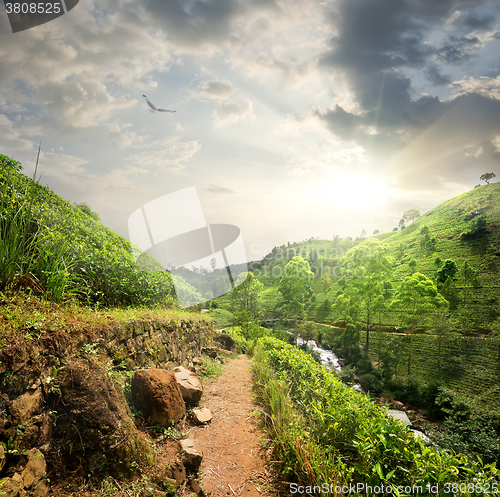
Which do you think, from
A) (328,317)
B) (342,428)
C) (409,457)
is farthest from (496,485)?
(328,317)

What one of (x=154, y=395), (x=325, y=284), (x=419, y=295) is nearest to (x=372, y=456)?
(x=154, y=395)

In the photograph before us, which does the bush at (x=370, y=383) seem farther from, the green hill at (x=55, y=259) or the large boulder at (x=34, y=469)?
the large boulder at (x=34, y=469)

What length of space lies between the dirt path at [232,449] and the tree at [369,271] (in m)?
23.6

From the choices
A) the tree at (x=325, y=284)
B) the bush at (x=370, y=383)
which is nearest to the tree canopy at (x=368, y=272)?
the bush at (x=370, y=383)

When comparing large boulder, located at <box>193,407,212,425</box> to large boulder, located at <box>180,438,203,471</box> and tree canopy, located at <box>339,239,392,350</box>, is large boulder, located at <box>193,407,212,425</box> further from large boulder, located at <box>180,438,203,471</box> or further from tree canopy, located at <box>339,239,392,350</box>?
tree canopy, located at <box>339,239,392,350</box>

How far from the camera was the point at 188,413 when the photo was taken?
437 cm

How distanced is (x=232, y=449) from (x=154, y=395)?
58.2 inches

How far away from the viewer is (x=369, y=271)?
2683 cm

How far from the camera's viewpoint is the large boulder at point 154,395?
3.53m

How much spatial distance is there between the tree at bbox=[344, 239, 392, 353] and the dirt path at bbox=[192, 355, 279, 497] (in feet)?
77.5

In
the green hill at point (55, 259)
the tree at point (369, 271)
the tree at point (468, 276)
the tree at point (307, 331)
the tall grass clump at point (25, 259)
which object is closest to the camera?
the tall grass clump at point (25, 259)

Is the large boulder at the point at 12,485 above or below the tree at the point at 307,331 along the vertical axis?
above

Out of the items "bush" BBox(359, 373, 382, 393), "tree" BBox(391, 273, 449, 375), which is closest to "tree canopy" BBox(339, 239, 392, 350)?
"tree" BBox(391, 273, 449, 375)

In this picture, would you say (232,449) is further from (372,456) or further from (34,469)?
(34,469)
